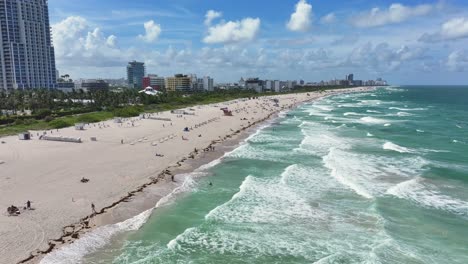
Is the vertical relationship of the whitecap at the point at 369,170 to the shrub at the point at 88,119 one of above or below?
below

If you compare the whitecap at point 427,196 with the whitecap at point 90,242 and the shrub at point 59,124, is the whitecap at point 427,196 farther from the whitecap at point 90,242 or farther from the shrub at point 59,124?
the shrub at point 59,124

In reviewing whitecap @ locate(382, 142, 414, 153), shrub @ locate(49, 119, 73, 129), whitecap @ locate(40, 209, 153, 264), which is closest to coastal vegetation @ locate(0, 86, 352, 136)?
shrub @ locate(49, 119, 73, 129)

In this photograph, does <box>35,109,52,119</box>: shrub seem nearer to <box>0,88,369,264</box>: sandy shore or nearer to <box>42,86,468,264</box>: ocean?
<box>0,88,369,264</box>: sandy shore

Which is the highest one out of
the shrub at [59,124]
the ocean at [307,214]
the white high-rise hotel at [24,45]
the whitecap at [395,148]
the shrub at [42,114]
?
the white high-rise hotel at [24,45]

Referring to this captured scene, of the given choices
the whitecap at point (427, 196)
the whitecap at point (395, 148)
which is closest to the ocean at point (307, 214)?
the whitecap at point (427, 196)

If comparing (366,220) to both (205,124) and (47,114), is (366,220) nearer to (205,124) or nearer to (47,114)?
(205,124)

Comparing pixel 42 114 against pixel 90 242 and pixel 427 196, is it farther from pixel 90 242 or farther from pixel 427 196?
pixel 427 196
